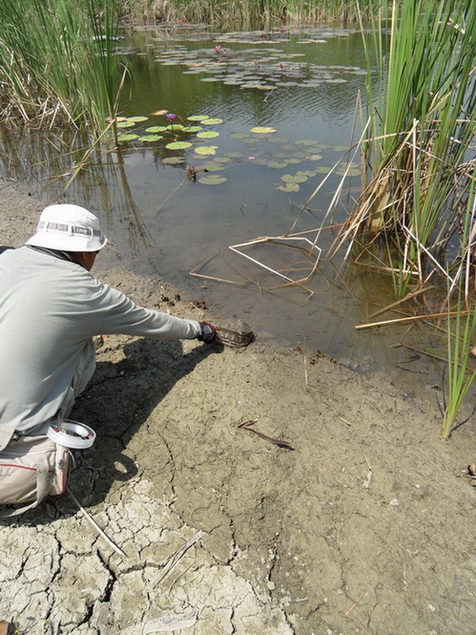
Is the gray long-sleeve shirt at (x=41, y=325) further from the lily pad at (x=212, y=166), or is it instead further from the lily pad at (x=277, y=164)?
the lily pad at (x=277, y=164)

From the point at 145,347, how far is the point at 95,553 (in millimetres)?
1130

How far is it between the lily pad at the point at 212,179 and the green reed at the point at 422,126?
160 centimetres

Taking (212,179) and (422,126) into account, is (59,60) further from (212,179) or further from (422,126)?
(422,126)

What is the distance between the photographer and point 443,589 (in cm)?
140

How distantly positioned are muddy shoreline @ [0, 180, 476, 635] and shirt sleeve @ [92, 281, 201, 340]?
24 cm

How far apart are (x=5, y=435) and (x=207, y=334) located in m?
1.08

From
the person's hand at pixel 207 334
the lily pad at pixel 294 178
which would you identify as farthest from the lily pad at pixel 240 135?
the person's hand at pixel 207 334

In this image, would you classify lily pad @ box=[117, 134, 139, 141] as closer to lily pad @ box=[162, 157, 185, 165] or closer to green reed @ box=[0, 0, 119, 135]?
green reed @ box=[0, 0, 119, 135]

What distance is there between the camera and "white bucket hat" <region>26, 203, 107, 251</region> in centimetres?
171

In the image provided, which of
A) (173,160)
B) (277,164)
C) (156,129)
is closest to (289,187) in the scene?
(277,164)

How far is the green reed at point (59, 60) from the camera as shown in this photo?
14.1 feet

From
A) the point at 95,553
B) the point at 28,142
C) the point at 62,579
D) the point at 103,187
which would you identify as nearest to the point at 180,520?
the point at 95,553

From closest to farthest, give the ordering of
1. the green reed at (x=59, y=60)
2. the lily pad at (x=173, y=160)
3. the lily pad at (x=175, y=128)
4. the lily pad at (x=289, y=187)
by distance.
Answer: the lily pad at (x=289, y=187), the green reed at (x=59, y=60), the lily pad at (x=173, y=160), the lily pad at (x=175, y=128)

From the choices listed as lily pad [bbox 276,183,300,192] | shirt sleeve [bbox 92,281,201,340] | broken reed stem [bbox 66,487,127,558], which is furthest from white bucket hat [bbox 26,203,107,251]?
lily pad [bbox 276,183,300,192]
